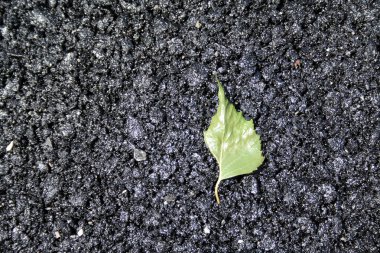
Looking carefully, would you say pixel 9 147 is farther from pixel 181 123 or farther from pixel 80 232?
pixel 181 123

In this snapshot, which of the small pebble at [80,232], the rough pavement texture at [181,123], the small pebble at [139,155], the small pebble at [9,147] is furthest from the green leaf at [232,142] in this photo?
the small pebble at [9,147]

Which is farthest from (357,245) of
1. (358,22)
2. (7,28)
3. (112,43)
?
(7,28)

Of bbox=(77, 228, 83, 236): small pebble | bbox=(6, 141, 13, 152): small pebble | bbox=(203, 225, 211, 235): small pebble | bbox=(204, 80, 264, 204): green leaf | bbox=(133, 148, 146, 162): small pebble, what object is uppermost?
bbox=(204, 80, 264, 204): green leaf

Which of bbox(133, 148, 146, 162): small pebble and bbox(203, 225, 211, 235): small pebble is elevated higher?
bbox(133, 148, 146, 162): small pebble

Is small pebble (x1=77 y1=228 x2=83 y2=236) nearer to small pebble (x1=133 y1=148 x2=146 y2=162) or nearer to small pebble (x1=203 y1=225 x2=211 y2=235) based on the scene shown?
small pebble (x1=133 y1=148 x2=146 y2=162)

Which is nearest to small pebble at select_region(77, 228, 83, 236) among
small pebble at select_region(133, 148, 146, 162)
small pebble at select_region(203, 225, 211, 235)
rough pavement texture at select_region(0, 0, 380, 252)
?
rough pavement texture at select_region(0, 0, 380, 252)

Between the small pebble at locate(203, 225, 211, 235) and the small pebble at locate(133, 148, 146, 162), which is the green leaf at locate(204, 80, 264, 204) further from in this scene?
the small pebble at locate(133, 148, 146, 162)

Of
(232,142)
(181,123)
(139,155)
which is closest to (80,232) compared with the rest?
(139,155)
